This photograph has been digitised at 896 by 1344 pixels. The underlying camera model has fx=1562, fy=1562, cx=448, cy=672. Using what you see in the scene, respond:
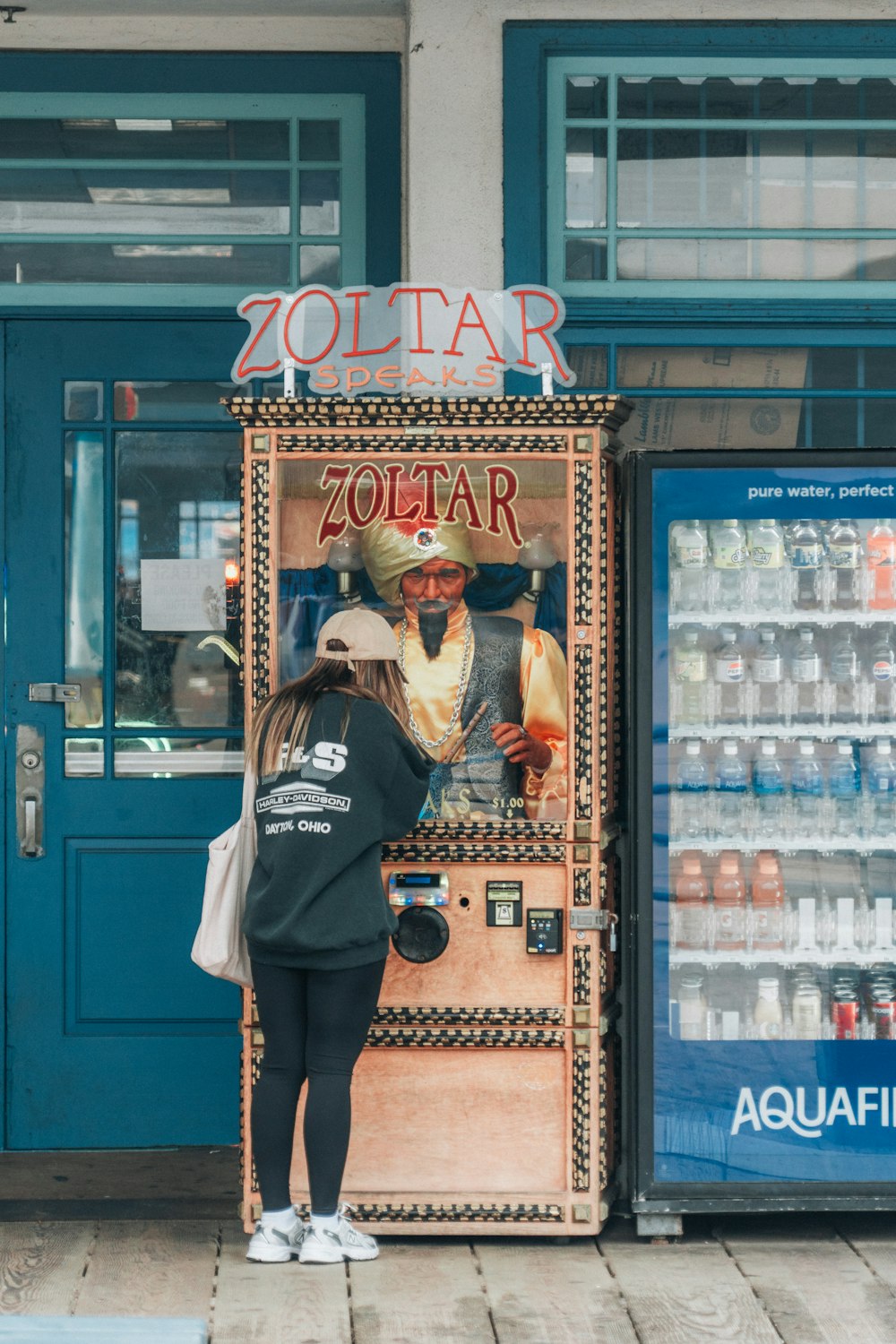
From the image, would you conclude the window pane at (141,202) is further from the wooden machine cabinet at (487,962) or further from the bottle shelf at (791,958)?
the bottle shelf at (791,958)

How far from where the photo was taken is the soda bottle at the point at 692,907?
180 inches

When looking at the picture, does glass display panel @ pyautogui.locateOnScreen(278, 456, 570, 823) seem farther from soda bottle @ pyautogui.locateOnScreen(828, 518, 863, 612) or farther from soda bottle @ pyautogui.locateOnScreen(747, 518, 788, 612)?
soda bottle @ pyautogui.locateOnScreen(828, 518, 863, 612)

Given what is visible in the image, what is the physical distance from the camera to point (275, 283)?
5.50 meters

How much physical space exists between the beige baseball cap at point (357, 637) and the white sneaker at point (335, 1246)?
1.52 m

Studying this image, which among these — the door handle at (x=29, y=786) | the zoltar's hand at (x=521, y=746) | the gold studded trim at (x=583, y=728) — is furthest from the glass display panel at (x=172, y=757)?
the gold studded trim at (x=583, y=728)

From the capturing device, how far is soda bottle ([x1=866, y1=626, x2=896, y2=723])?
459cm

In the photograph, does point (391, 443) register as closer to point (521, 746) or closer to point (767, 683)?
point (521, 746)

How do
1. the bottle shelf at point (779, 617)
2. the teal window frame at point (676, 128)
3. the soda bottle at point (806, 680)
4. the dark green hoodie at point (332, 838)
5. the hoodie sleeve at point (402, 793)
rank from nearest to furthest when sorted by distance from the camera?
the dark green hoodie at point (332, 838) → the hoodie sleeve at point (402, 793) → the bottle shelf at point (779, 617) → the soda bottle at point (806, 680) → the teal window frame at point (676, 128)

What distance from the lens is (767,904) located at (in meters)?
4.60

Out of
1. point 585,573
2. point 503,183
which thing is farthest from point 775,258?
point 585,573

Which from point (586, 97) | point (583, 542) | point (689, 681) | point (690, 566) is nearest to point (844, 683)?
point (689, 681)

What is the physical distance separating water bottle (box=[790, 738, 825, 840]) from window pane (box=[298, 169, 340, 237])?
2487mm

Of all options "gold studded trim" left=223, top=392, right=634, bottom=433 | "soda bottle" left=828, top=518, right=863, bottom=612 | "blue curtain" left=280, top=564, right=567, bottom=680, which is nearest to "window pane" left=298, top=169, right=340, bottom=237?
"gold studded trim" left=223, top=392, right=634, bottom=433

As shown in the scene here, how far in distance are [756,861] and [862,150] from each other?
2603mm
